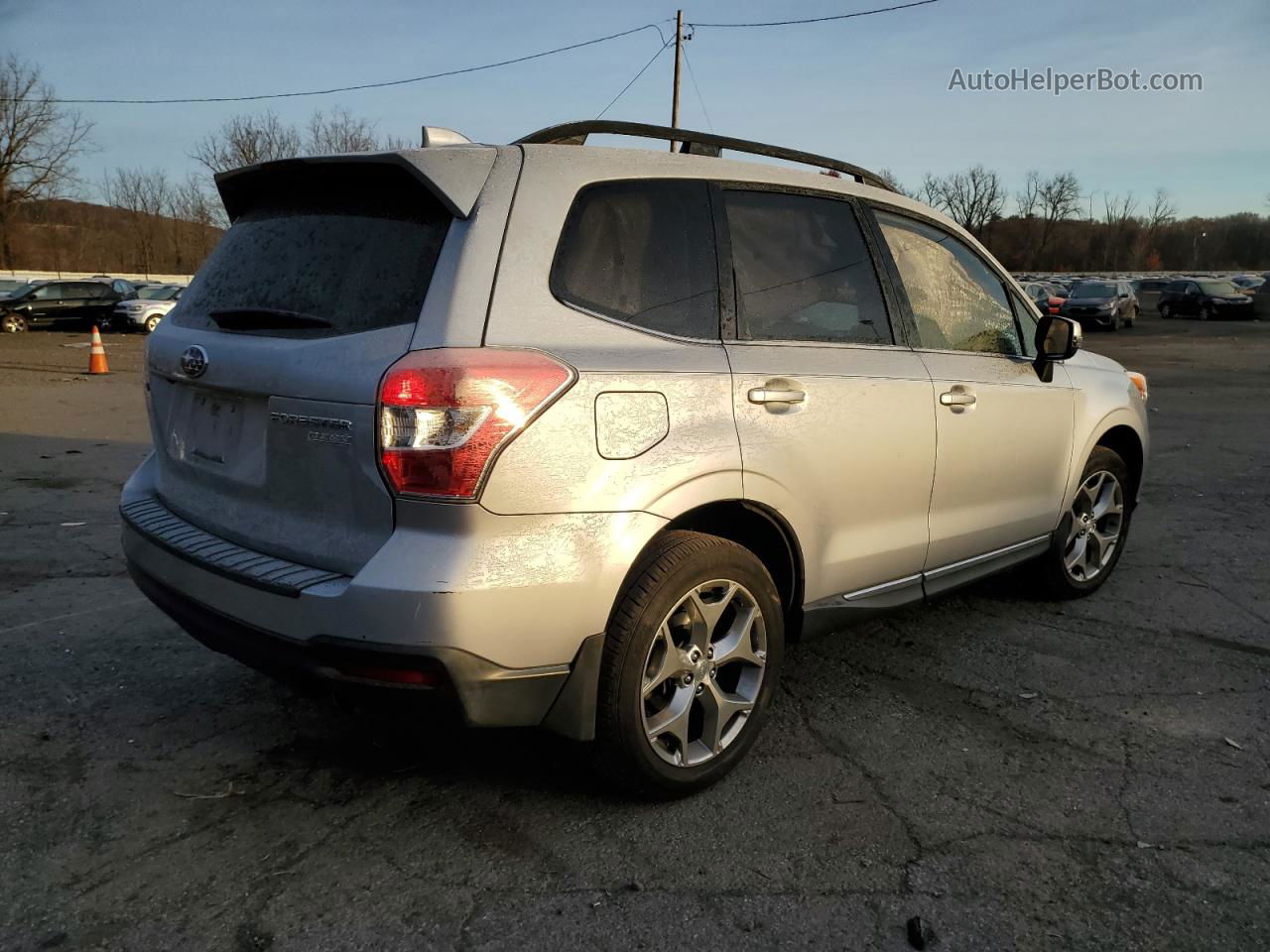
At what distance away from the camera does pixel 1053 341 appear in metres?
4.16

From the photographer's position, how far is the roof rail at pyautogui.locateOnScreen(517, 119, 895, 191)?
293 cm

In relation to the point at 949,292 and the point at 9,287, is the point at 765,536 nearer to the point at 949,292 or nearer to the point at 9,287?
the point at 949,292

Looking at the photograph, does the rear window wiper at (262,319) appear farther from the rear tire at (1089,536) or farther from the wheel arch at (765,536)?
the rear tire at (1089,536)

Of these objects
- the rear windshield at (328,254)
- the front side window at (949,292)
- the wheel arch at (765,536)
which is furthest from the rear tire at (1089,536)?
the rear windshield at (328,254)

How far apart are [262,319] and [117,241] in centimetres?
8226

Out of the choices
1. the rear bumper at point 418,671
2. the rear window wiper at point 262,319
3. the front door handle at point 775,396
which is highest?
the rear window wiper at point 262,319

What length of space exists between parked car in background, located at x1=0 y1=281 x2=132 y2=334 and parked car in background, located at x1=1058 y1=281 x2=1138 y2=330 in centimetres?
3101

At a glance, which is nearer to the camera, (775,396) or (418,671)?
(418,671)

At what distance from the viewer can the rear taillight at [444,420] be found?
236cm

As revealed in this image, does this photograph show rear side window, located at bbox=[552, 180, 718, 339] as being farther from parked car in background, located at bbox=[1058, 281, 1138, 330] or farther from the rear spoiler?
parked car in background, located at bbox=[1058, 281, 1138, 330]

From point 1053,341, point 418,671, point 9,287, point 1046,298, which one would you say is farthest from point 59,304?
point 418,671

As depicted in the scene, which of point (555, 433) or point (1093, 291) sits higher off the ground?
point (555, 433)

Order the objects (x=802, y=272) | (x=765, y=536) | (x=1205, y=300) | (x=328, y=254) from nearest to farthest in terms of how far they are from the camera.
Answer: (x=328, y=254) → (x=765, y=536) → (x=802, y=272) → (x=1205, y=300)

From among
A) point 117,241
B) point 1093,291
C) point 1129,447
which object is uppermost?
point 117,241
